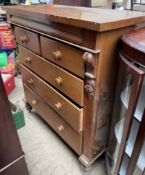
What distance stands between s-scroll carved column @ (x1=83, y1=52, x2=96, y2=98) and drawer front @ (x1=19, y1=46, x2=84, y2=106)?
0.15 ft

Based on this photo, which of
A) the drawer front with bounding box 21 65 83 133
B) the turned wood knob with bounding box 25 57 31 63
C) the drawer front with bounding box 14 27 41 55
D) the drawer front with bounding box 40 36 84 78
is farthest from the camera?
the turned wood knob with bounding box 25 57 31 63

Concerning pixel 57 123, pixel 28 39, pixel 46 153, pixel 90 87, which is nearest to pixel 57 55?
pixel 90 87

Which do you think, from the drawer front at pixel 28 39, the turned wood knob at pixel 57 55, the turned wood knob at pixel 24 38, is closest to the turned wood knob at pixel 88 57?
the turned wood knob at pixel 57 55

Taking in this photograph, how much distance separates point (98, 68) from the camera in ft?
2.37

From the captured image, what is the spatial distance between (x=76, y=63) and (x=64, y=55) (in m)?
0.09

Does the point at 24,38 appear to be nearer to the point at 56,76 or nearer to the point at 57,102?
the point at 56,76

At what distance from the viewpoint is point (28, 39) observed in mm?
1136

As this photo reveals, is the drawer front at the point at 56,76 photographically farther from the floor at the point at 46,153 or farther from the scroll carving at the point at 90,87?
the floor at the point at 46,153

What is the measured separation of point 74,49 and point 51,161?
858mm

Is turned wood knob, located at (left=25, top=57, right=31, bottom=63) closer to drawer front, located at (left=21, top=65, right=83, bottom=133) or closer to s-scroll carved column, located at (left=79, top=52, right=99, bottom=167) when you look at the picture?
drawer front, located at (left=21, top=65, right=83, bottom=133)

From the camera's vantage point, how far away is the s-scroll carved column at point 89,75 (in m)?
0.69

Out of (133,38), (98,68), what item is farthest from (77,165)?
(133,38)

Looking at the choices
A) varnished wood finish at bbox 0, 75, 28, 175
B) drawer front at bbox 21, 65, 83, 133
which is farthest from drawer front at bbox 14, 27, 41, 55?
varnished wood finish at bbox 0, 75, 28, 175

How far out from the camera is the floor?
115 centimetres
